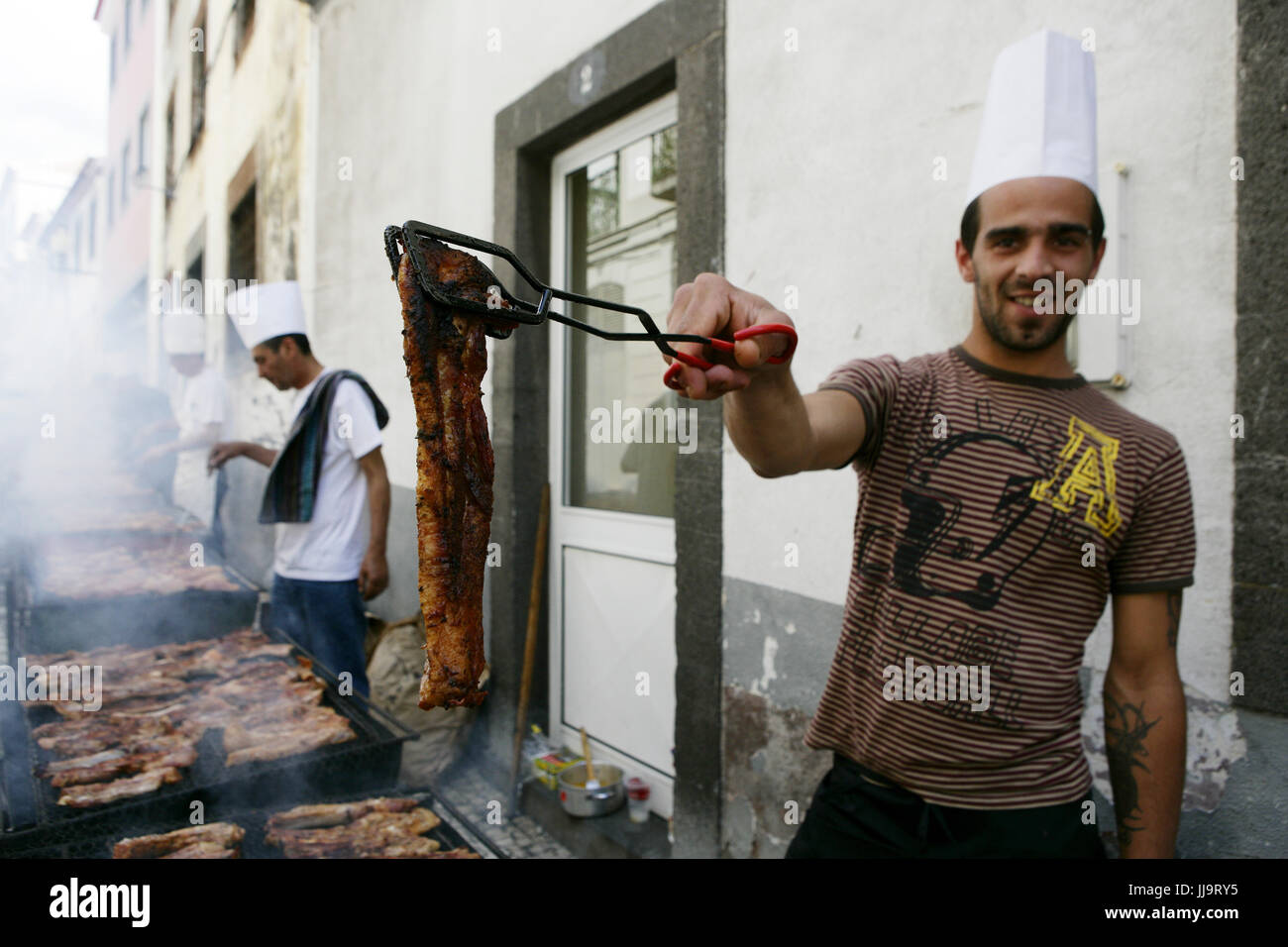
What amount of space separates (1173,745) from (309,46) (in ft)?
28.1

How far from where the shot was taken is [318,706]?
3504 millimetres

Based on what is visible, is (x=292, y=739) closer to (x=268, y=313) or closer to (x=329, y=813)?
(x=329, y=813)

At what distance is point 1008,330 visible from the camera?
6.32ft

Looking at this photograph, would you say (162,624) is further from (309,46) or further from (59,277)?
A: (59,277)

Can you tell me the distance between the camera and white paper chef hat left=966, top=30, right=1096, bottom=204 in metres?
1.92

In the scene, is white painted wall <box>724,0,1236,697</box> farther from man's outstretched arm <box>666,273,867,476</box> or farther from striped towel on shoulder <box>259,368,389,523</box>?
striped towel on shoulder <box>259,368,389,523</box>

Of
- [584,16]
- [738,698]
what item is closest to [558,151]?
[584,16]

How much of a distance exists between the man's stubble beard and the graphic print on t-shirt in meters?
0.15

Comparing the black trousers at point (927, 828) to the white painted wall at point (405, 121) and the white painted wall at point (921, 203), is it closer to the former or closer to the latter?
the white painted wall at point (921, 203)

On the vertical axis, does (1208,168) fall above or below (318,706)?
above

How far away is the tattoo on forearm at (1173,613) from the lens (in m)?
1.84

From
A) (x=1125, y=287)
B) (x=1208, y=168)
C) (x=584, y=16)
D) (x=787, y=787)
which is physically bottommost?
(x=787, y=787)

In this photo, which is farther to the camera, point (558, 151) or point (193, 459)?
point (193, 459)

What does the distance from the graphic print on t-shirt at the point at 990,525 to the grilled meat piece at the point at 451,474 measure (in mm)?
1152
